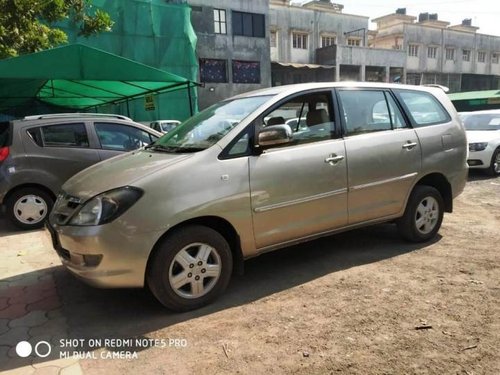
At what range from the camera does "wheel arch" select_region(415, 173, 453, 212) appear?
16.3 feet

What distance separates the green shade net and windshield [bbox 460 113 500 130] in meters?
7.20

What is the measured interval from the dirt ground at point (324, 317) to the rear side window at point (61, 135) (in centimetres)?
216

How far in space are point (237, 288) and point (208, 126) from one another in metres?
1.50

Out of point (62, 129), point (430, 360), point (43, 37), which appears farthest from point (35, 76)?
point (430, 360)

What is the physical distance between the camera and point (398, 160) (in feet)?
15.1

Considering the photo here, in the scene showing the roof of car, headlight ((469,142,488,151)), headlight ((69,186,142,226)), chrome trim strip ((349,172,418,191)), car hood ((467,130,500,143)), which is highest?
the roof of car

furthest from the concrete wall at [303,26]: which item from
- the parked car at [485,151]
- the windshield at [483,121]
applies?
the parked car at [485,151]

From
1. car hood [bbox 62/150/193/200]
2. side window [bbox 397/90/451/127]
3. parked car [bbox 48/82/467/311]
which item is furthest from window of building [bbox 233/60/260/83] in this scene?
car hood [bbox 62/150/193/200]

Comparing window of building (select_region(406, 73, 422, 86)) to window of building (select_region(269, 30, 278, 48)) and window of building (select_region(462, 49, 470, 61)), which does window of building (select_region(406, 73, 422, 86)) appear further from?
window of building (select_region(269, 30, 278, 48))

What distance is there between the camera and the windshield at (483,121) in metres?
11.2

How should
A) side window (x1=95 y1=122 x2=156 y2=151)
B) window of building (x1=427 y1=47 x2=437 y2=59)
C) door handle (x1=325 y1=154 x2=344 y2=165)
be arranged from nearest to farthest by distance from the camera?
door handle (x1=325 y1=154 x2=344 y2=165) < side window (x1=95 y1=122 x2=156 y2=151) < window of building (x1=427 y1=47 x2=437 y2=59)

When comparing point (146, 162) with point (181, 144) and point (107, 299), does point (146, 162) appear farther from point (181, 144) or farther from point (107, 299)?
point (107, 299)

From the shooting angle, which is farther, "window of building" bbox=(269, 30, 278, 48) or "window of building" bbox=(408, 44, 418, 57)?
"window of building" bbox=(408, 44, 418, 57)

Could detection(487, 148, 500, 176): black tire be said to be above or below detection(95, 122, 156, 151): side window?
below
